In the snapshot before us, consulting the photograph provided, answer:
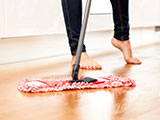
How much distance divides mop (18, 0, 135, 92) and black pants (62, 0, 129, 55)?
1.49 ft

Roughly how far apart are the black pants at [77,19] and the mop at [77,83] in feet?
1.49

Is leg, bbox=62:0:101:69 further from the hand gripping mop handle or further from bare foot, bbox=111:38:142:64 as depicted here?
the hand gripping mop handle

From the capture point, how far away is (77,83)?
3.91 ft

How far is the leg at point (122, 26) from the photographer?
1801mm

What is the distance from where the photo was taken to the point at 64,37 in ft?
7.78

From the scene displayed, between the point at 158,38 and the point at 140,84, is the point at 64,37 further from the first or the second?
the point at 158,38

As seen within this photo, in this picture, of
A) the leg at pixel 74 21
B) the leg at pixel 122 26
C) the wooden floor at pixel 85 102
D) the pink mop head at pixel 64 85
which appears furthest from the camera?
the leg at pixel 122 26

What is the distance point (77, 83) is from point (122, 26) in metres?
0.76

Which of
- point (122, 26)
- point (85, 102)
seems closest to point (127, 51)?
point (122, 26)

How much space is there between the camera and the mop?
1153 mm

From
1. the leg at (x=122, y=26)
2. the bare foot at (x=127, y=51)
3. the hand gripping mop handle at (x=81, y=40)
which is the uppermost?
the hand gripping mop handle at (x=81, y=40)

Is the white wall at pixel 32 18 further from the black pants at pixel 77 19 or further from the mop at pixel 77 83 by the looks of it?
the mop at pixel 77 83

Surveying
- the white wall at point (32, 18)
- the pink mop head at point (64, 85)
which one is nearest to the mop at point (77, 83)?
the pink mop head at point (64, 85)

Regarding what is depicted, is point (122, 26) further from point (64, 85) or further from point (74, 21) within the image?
point (64, 85)
